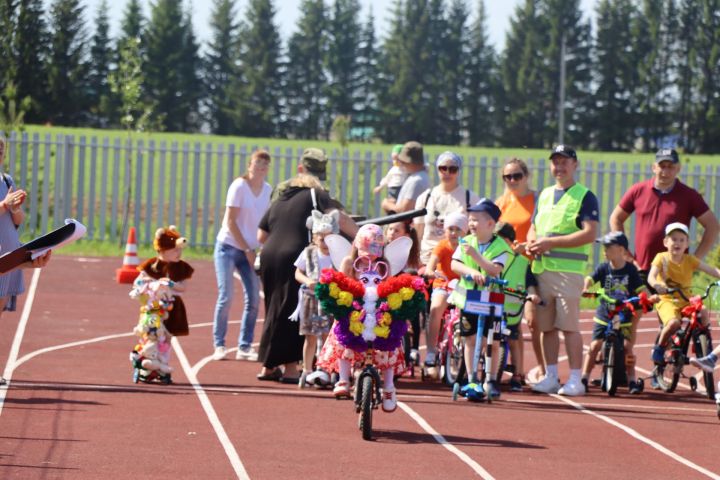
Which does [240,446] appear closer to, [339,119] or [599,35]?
[339,119]

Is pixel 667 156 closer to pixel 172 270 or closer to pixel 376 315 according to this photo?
pixel 376 315

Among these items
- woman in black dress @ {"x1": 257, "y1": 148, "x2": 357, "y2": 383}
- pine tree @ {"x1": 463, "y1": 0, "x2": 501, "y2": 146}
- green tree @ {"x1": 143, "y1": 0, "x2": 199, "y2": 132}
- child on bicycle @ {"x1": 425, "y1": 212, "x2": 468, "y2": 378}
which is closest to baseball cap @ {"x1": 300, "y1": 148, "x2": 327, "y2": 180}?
woman in black dress @ {"x1": 257, "y1": 148, "x2": 357, "y2": 383}

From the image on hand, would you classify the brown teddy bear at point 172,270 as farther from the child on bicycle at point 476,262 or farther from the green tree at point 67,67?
the green tree at point 67,67

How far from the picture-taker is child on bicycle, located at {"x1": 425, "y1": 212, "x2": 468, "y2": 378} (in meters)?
12.5

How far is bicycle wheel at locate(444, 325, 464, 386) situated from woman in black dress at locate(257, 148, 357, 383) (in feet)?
4.16

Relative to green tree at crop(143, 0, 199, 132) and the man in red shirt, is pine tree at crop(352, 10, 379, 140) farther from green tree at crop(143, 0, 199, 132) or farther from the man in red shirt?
the man in red shirt

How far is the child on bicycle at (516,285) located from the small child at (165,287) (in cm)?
265

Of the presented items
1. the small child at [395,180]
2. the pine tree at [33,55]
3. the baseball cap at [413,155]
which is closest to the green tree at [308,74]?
the pine tree at [33,55]

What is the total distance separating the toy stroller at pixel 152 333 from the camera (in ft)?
39.2

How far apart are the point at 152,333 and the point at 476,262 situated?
272cm

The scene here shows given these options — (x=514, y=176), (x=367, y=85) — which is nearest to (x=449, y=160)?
(x=514, y=176)

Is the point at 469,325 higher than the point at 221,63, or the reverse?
the point at 221,63

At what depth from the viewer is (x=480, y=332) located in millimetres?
11484

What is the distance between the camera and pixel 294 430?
32.7 feet
